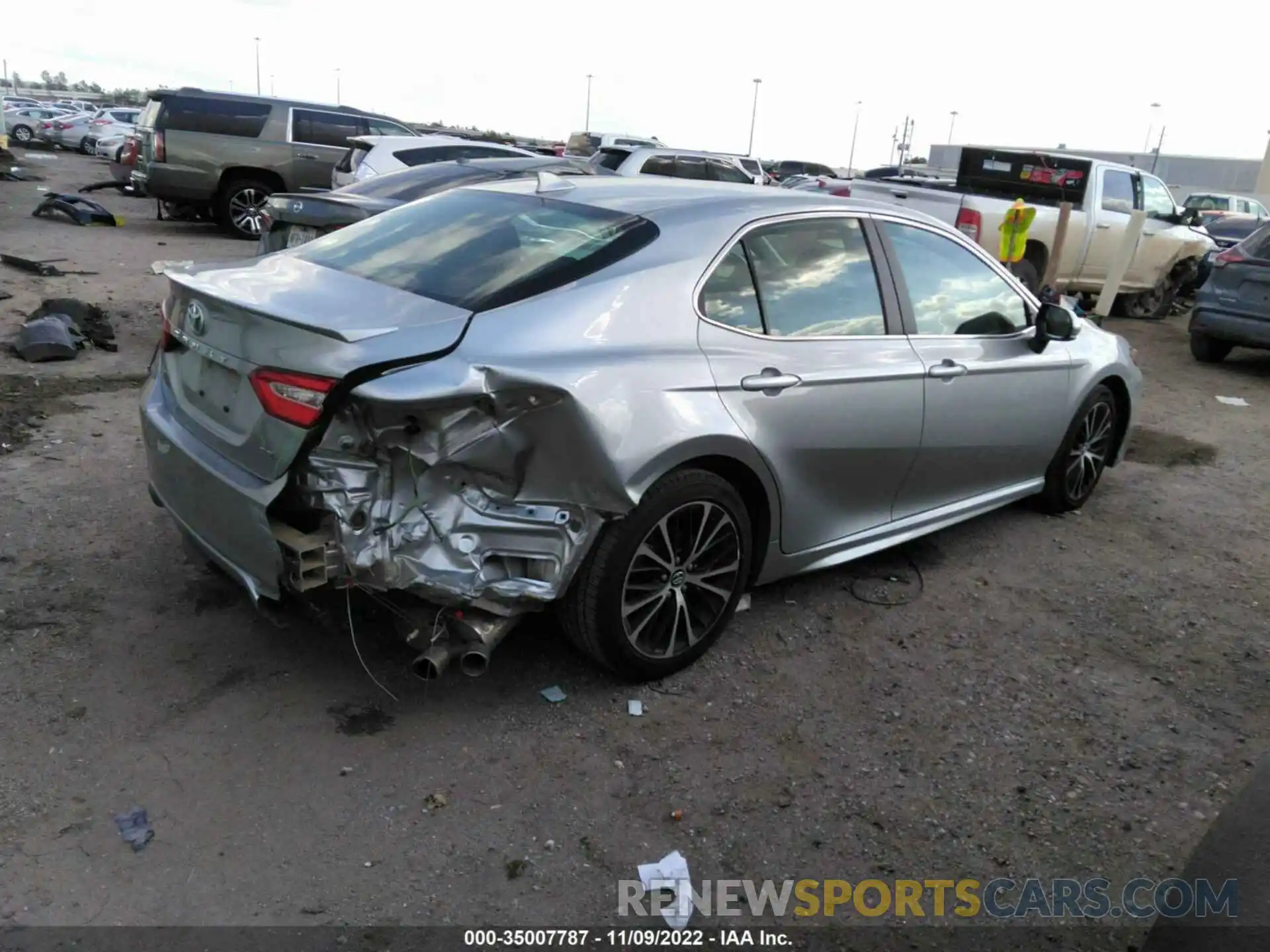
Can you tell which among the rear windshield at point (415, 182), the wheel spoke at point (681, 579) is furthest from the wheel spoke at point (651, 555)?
the rear windshield at point (415, 182)

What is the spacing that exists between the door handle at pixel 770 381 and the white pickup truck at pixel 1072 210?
776 cm

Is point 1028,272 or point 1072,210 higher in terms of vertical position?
point 1072,210

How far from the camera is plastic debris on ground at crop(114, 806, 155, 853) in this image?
8.87 ft

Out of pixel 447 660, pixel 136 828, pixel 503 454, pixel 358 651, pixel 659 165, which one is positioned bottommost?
pixel 136 828

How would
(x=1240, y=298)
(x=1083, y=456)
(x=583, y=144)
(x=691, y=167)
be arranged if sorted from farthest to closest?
(x=583, y=144), (x=691, y=167), (x=1240, y=298), (x=1083, y=456)

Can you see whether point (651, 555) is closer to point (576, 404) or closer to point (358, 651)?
point (576, 404)

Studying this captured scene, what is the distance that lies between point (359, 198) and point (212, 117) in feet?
27.3

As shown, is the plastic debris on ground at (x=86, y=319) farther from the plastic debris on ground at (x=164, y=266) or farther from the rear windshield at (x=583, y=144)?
the rear windshield at (x=583, y=144)

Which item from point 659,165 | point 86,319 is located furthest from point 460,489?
point 659,165

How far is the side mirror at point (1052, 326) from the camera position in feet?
15.7

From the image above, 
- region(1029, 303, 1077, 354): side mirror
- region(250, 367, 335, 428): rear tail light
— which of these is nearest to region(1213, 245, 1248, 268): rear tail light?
region(1029, 303, 1077, 354): side mirror

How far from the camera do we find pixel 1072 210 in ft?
40.4

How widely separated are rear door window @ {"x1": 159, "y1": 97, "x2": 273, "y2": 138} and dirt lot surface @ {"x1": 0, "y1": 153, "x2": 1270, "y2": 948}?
1133 centimetres

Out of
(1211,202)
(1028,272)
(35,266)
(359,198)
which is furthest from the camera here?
(1211,202)
